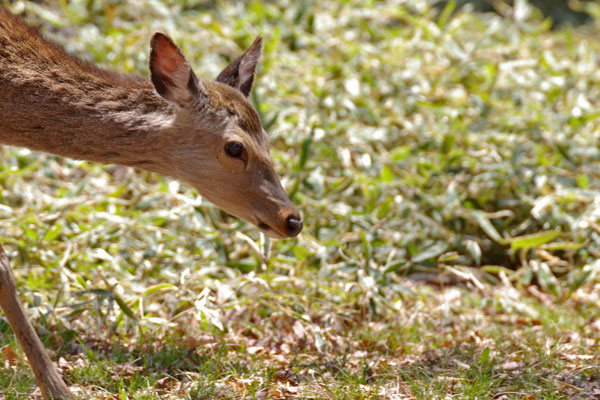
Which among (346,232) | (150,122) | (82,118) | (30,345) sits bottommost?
(346,232)

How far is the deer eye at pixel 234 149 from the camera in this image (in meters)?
3.96

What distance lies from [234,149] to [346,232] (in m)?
1.97

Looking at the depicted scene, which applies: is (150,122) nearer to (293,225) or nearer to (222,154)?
(222,154)

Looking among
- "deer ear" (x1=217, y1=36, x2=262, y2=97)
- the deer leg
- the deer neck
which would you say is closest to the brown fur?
the deer neck

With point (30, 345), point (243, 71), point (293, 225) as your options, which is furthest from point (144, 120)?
point (30, 345)

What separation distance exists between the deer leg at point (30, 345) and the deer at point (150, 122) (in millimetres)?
648

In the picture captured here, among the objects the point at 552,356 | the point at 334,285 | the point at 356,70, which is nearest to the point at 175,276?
the point at 334,285

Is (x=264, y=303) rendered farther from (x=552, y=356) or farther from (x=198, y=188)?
(x=552, y=356)

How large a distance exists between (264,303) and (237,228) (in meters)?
0.96

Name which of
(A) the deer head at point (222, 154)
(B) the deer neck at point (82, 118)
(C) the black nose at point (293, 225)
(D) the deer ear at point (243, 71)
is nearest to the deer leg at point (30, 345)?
(B) the deer neck at point (82, 118)

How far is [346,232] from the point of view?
227 inches

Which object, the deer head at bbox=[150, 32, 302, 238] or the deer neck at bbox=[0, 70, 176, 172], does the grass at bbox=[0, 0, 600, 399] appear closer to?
the deer head at bbox=[150, 32, 302, 238]

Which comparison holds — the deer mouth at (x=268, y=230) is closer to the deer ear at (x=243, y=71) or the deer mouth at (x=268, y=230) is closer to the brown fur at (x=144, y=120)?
the brown fur at (x=144, y=120)

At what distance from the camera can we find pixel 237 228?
18.4 feet
